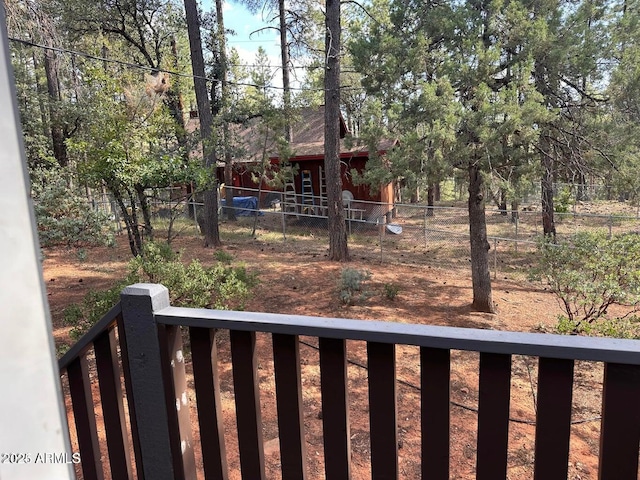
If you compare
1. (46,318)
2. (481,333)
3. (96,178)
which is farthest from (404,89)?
(46,318)

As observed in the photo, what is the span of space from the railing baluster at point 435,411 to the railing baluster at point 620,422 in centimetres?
35

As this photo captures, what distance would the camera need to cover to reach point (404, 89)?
6.47 meters

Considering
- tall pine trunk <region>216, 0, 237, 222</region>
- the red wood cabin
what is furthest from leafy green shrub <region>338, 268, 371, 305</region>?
tall pine trunk <region>216, 0, 237, 222</region>

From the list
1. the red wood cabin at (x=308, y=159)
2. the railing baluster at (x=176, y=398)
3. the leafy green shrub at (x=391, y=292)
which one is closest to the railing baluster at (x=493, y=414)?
the railing baluster at (x=176, y=398)

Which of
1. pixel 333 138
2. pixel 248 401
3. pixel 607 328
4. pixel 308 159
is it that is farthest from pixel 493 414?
pixel 308 159

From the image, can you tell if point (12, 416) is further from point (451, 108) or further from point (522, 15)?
point (522, 15)

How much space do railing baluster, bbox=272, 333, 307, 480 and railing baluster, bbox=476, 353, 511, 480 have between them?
499mm

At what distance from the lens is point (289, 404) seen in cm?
126

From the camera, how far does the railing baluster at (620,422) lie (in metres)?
0.95

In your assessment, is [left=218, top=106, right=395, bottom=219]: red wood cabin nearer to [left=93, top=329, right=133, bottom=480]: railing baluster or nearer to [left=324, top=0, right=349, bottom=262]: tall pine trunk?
[left=324, top=0, right=349, bottom=262]: tall pine trunk

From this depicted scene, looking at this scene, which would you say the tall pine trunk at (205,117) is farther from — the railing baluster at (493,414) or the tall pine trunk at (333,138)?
the railing baluster at (493,414)

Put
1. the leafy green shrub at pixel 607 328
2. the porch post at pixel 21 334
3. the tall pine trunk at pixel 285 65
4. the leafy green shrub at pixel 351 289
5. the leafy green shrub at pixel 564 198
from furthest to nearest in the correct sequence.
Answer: the tall pine trunk at pixel 285 65
the leafy green shrub at pixel 564 198
the leafy green shrub at pixel 351 289
the leafy green shrub at pixel 607 328
the porch post at pixel 21 334

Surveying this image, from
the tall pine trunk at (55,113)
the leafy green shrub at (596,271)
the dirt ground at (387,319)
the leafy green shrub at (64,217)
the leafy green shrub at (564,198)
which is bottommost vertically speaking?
the dirt ground at (387,319)

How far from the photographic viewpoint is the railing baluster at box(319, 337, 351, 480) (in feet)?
3.84
